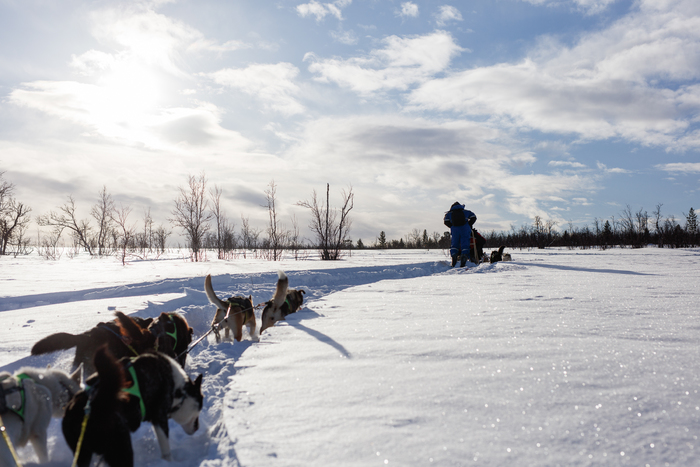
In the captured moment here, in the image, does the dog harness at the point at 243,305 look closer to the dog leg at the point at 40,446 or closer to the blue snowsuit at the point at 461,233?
the dog leg at the point at 40,446

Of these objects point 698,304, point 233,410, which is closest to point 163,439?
point 233,410

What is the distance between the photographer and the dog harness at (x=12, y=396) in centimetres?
155

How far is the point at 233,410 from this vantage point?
76.0 inches

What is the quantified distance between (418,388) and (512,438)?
598 millimetres

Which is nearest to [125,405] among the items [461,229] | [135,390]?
[135,390]

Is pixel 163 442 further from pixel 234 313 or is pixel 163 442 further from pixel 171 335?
pixel 234 313

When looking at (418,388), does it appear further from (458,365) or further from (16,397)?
(16,397)

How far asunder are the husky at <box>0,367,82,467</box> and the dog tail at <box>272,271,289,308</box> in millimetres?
2719

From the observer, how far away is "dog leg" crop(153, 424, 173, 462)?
5.80 ft

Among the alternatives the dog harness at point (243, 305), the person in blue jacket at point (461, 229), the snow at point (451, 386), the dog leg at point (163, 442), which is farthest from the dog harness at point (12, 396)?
the person in blue jacket at point (461, 229)

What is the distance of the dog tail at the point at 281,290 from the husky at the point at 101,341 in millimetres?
2118

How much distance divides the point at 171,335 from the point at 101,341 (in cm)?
56

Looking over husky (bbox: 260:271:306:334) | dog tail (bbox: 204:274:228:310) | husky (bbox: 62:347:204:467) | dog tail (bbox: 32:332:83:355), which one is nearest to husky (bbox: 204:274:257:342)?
dog tail (bbox: 204:274:228:310)

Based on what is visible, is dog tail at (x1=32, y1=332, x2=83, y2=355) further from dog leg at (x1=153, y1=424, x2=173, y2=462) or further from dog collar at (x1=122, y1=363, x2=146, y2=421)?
dog leg at (x1=153, y1=424, x2=173, y2=462)
